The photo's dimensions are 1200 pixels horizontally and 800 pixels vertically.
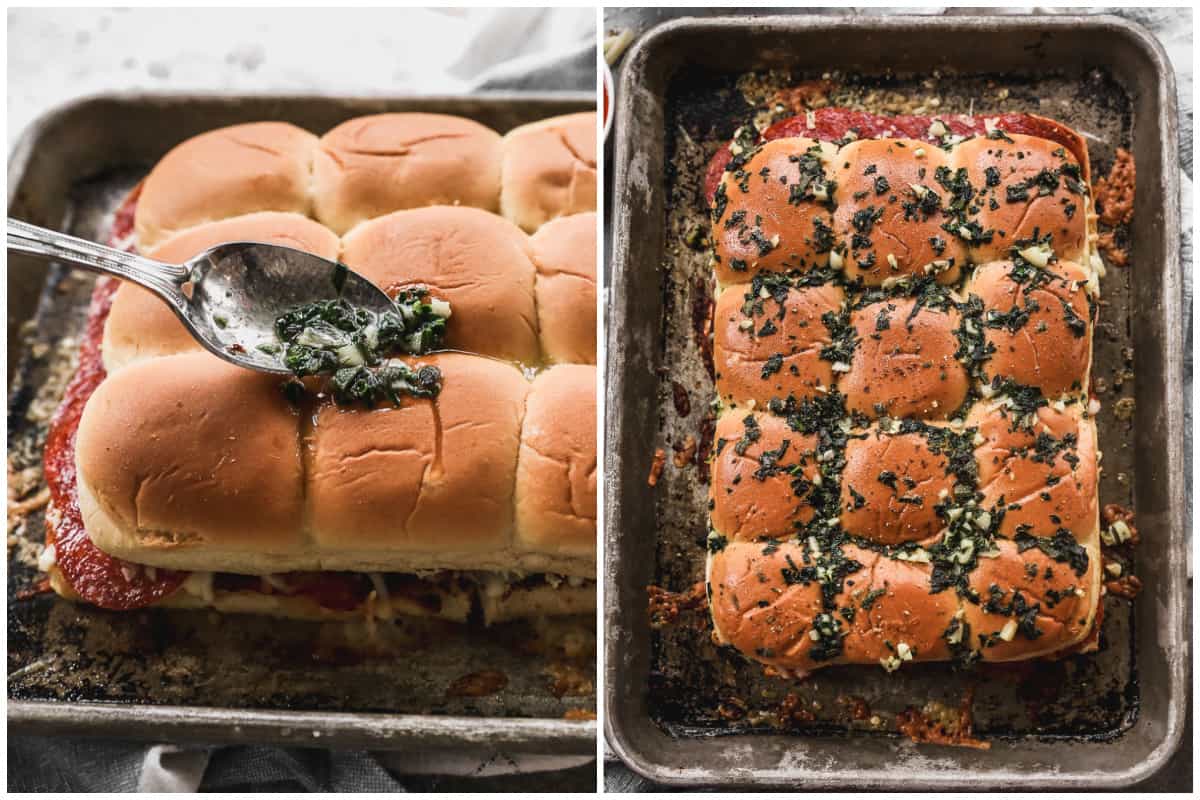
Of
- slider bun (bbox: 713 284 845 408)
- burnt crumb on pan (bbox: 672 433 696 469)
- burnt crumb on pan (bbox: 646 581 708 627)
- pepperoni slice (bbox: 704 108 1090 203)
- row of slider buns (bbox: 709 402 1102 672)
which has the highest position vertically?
pepperoni slice (bbox: 704 108 1090 203)

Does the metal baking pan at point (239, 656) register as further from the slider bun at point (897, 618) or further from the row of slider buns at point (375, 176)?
the slider bun at point (897, 618)

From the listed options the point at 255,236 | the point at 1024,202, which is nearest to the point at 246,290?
the point at 255,236

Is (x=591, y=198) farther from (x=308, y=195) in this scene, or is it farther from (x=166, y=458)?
(x=166, y=458)

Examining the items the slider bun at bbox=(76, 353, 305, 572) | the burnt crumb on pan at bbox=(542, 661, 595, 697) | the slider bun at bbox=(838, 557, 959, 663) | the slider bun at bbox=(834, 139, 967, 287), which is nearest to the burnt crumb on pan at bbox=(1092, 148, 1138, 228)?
the slider bun at bbox=(834, 139, 967, 287)

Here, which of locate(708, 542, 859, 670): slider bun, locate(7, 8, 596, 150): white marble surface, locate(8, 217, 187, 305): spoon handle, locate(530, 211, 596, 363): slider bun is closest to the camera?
locate(8, 217, 187, 305): spoon handle

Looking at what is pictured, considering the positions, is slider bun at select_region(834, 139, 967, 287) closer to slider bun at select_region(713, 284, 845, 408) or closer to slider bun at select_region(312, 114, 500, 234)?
slider bun at select_region(713, 284, 845, 408)

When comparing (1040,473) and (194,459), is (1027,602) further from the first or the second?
(194,459)

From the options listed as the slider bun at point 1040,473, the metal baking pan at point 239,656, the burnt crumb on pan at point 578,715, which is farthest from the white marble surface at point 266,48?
the burnt crumb on pan at point 578,715

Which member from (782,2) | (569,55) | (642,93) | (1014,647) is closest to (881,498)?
(1014,647)
